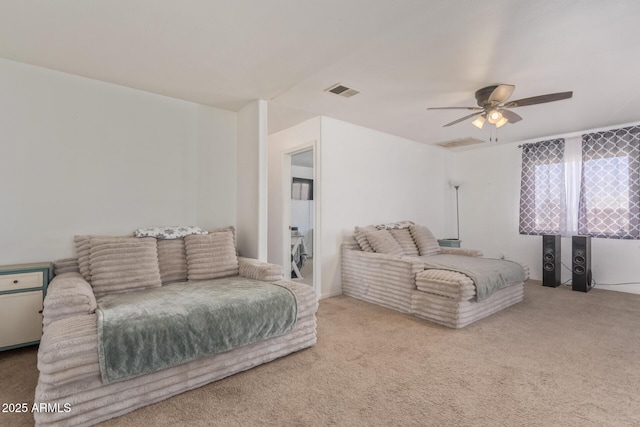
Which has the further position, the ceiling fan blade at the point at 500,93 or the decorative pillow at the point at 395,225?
the decorative pillow at the point at 395,225

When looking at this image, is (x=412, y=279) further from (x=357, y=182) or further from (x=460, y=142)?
(x=460, y=142)

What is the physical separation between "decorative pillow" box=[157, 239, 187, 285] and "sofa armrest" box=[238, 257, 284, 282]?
0.51 metres

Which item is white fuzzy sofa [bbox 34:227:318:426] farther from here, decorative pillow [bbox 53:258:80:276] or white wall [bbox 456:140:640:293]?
white wall [bbox 456:140:640:293]

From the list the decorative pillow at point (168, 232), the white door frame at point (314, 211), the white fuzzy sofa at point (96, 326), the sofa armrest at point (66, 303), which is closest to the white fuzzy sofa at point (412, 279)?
the white door frame at point (314, 211)

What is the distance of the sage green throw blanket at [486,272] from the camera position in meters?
2.96

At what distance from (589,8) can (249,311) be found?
8.91ft

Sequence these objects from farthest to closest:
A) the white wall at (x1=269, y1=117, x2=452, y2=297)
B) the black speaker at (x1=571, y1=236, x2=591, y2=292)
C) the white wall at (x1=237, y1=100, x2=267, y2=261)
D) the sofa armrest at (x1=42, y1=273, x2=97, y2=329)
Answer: the black speaker at (x1=571, y1=236, x2=591, y2=292)
the white wall at (x1=269, y1=117, x2=452, y2=297)
the white wall at (x1=237, y1=100, x2=267, y2=261)
the sofa armrest at (x1=42, y1=273, x2=97, y2=329)

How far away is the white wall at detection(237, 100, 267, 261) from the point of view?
317 cm

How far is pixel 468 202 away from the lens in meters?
5.78

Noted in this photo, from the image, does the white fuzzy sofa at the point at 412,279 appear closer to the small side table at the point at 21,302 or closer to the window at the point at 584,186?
the window at the point at 584,186

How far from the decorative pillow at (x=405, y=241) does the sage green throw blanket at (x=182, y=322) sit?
229 centimetres

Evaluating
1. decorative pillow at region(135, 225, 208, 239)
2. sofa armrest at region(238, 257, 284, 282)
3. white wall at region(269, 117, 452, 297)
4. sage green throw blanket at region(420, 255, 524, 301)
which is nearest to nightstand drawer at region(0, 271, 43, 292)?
decorative pillow at region(135, 225, 208, 239)

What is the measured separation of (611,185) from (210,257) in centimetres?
521

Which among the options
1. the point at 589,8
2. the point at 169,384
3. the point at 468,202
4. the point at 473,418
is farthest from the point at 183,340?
the point at 468,202
